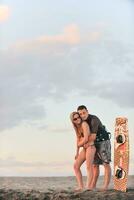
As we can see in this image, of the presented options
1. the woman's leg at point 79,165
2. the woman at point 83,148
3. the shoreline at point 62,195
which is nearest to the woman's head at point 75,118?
the woman at point 83,148

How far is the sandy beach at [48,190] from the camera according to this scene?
15.5 feet

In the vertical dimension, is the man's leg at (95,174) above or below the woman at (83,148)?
below

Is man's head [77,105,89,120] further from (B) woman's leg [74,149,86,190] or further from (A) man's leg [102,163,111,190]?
(A) man's leg [102,163,111,190]

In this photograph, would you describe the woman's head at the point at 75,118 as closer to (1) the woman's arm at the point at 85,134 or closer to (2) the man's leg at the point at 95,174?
(1) the woman's arm at the point at 85,134

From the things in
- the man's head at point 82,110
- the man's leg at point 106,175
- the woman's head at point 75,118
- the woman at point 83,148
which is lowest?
the man's leg at point 106,175

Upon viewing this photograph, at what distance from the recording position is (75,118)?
15.8 ft

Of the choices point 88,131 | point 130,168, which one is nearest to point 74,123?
point 88,131

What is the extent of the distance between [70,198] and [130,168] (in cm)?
47

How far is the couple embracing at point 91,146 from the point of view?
4785 millimetres

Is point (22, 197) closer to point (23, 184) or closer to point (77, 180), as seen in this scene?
point (23, 184)

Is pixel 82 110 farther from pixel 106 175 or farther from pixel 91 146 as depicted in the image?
pixel 106 175

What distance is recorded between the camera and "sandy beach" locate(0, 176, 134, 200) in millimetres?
4730

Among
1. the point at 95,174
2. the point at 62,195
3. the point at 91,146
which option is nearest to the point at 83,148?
the point at 91,146

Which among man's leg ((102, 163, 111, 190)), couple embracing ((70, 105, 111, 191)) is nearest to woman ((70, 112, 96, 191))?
couple embracing ((70, 105, 111, 191))
